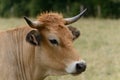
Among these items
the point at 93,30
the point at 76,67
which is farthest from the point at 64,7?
the point at 76,67

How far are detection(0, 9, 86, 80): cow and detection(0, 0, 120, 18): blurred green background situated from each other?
3511cm

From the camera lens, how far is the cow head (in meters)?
9.09

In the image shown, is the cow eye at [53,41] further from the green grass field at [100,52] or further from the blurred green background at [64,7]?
the blurred green background at [64,7]

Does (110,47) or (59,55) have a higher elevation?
(59,55)

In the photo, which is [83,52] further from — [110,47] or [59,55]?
[59,55]

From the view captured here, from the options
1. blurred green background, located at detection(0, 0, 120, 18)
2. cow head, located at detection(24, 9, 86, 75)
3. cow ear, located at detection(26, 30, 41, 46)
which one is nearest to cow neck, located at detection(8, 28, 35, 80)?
cow head, located at detection(24, 9, 86, 75)

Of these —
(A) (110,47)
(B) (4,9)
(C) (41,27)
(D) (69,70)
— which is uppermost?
(C) (41,27)

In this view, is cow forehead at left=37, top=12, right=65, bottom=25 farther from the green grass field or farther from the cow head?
the green grass field

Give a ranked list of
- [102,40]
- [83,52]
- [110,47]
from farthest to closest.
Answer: [102,40], [110,47], [83,52]

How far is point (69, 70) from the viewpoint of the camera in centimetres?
903

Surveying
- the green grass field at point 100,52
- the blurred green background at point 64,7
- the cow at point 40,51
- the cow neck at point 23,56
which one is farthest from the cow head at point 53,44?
the blurred green background at point 64,7

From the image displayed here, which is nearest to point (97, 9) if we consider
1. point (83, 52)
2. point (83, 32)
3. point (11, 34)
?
point (83, 32)

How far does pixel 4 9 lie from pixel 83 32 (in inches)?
1334

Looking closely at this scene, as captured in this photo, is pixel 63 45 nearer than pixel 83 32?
Yes
